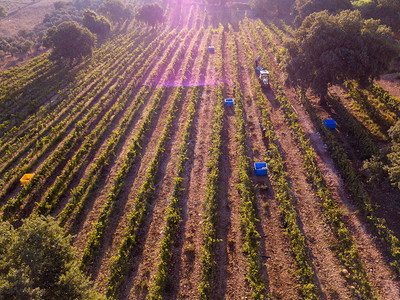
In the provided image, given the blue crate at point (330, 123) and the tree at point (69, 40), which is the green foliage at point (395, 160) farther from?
the tree at point (69, 40)

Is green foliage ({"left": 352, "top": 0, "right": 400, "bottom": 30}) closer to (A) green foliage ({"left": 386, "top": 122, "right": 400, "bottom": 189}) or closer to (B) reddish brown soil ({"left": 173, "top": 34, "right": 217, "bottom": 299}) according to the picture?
(A) green foliage ({"left": 386, "top": 122, "right": 400, "bottom": 189})

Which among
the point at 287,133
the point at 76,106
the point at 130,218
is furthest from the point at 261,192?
the point at 76,106

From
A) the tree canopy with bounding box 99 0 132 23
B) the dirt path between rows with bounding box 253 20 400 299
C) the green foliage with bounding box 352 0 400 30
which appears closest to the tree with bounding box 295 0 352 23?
the green foliage with bounding box 352 0 400 30

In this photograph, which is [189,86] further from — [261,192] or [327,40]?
[261,192]

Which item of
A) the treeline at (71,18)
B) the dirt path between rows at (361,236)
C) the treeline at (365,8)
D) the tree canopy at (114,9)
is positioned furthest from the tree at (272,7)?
the dirt path between rows at (361,236)

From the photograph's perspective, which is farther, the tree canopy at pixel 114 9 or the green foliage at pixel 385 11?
the tree canopy at pixel 114 9

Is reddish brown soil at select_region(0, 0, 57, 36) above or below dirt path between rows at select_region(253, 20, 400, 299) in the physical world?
above
